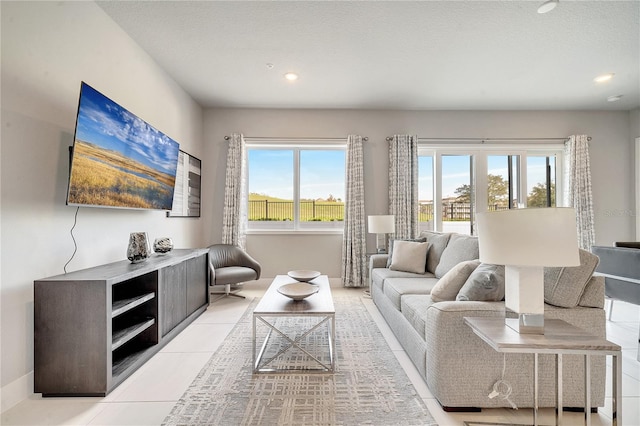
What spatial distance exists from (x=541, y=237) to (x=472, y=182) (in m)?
4.10

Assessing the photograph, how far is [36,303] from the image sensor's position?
72.0 inches

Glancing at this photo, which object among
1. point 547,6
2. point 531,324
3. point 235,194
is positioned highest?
point 547,6

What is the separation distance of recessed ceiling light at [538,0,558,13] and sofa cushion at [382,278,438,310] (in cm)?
249

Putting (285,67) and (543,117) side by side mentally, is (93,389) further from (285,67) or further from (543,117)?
(543,117)

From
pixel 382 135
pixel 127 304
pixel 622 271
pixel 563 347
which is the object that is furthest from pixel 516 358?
pixel 382 135

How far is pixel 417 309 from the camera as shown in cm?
222

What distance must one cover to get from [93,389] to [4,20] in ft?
7.33

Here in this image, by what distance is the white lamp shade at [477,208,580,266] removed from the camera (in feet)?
4.21

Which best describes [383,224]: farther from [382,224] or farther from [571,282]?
[571,282]

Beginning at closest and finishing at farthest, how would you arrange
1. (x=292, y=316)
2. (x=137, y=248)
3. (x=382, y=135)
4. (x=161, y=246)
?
(x=292, y=316) < (x=137, y=248) < (x=161, y=246) < (x=382, y=135)

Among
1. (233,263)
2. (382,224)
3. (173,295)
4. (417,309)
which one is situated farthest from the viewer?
(382,224)

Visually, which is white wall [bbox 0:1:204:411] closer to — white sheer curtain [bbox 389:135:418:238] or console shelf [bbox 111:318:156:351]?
console shelf [bbox 111:318:156:351]

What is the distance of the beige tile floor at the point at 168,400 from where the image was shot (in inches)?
65.6

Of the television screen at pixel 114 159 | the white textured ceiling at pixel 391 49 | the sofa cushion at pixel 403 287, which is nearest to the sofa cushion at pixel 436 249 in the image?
the sofa cushion at pixel 403 287
